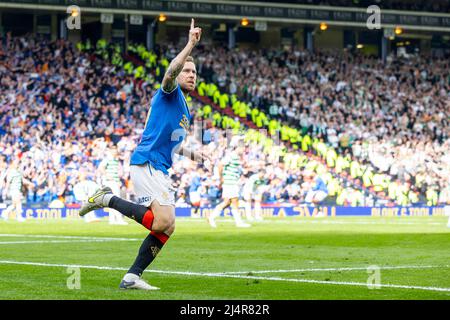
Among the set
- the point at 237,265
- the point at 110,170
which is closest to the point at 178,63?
the point at 237,265

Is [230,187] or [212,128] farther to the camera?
[212,128]

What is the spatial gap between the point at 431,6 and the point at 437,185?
19.1 m

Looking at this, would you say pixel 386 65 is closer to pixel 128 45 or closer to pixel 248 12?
pixel 248 12

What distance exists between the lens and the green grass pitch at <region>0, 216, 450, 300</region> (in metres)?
10.9

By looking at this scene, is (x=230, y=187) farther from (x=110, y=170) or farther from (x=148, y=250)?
(x=148, y=250)

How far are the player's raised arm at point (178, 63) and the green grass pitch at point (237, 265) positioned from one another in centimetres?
220

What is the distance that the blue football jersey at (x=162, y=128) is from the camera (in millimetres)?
11180

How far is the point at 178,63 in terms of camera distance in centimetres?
1053

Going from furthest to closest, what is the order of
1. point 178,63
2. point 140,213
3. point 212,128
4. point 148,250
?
point 212,128 < point 148,250 < point 140,213 < point 178,63

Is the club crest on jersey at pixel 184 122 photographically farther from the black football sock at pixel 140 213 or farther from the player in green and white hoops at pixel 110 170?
the player in green and white hoops at pixel 110 170

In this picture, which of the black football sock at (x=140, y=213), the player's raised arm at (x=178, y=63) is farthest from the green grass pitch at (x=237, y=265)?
the player's raised arm at (x=178, y=63)

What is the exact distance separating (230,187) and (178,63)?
18.6 meters

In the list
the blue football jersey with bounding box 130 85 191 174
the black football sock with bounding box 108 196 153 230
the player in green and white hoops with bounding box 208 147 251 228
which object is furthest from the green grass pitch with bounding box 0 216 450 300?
the player in green and white hoops with bounding box 208 147 251 228
